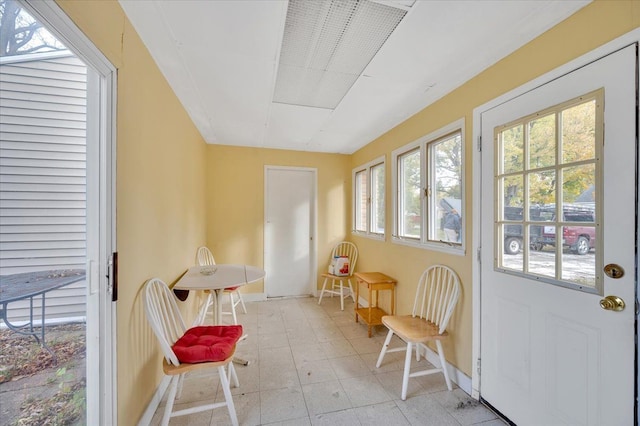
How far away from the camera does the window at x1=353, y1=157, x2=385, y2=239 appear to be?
3.44 m

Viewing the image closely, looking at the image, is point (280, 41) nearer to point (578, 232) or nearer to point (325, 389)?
point (578, 232)

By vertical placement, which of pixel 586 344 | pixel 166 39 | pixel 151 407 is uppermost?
pixel 166 39

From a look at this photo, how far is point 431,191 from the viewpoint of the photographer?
7.95 ft

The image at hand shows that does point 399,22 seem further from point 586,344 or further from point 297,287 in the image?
point 297,287

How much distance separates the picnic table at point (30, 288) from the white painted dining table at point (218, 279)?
37.3 inches

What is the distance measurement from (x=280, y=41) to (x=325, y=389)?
249cm

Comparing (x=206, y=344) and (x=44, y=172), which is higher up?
(x=44, y=172)

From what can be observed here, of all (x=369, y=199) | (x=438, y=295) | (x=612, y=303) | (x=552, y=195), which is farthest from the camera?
(x=369, y=199)

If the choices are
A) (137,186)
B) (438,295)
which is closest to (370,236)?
(438,295)

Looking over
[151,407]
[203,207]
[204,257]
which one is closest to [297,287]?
[204,257]

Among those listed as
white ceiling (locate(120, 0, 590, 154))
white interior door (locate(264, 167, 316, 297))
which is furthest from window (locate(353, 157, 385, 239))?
white ceiling (locate(120, 0, 590, 154))

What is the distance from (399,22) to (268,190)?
2998 mm

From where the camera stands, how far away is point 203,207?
3.53 metres

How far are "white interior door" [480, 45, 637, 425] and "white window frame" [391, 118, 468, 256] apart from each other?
0.20 meters
